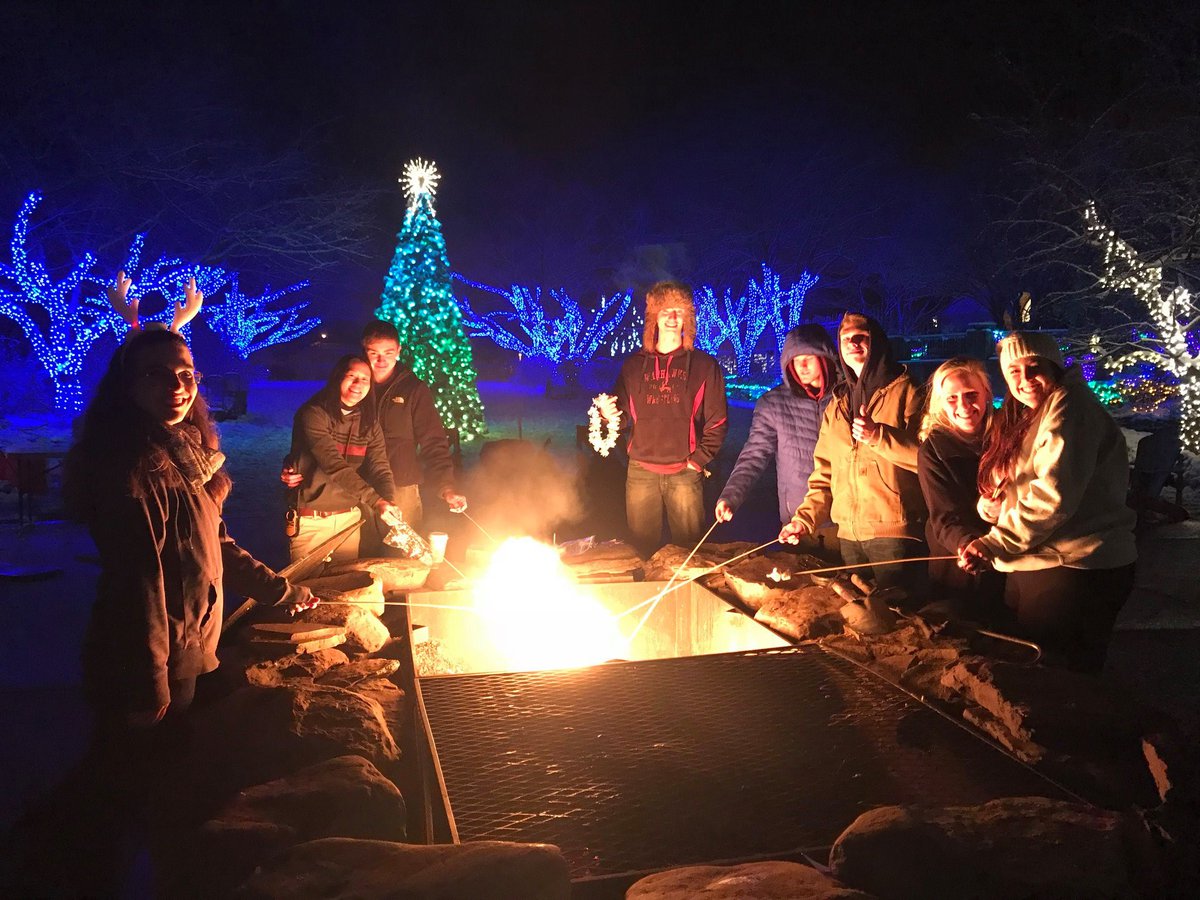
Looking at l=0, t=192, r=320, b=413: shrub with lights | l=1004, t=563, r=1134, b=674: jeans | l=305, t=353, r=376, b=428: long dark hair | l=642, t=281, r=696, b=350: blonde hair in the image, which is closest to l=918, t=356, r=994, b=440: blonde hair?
l=1004, t=563, r=1134, b=674: jeans

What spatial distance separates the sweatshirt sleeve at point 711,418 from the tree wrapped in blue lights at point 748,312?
25378 millimetres

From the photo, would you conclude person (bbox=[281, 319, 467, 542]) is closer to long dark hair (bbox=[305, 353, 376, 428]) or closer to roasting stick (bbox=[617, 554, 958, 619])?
long dark hair (bbox=[305, 353, 376, 428])

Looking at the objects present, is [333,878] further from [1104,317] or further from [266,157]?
[1104,317]

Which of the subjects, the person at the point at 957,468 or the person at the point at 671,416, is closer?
the person at the point at 957,468

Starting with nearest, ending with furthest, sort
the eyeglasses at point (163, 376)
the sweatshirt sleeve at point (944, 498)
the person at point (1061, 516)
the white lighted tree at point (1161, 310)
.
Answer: the eyeglasses at point (163, 376) → the person at point (1061, 516) → the sweatshirt sleeve at point (944, 498) → the white lighted tree at point (1161, 310)

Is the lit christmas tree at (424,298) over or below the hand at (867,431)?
over

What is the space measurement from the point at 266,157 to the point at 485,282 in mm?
17570

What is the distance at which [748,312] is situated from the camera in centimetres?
3275

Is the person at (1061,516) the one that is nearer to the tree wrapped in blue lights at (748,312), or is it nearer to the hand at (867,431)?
the hand at (867,431)

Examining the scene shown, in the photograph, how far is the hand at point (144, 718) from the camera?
2.68 metres

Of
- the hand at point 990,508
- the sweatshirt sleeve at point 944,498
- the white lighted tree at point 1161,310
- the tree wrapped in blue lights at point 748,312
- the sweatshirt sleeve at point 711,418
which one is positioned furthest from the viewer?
the tree wrapped in blue lights at point 748,312

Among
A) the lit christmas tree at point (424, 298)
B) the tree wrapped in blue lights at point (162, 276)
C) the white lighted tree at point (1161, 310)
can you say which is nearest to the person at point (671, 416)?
the white lighted tree at point (1161, 310)

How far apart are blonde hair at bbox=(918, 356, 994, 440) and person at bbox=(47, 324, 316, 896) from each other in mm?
3107

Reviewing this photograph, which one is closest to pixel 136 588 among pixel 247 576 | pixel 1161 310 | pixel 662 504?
pixel 247 576
